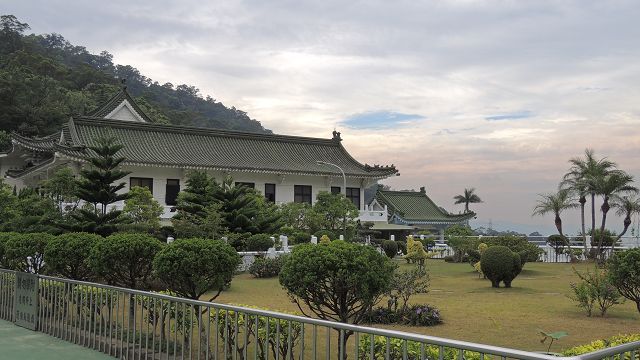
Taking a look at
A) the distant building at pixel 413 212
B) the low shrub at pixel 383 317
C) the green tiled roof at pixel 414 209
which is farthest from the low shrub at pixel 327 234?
the low shrub at pixel 383 317

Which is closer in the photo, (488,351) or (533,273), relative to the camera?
(488,351)

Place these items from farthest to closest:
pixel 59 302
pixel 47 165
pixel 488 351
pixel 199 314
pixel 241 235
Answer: pixel 47 165
pixel 241 235
pixel 59 302
pixel 199 314
pixel 488 351

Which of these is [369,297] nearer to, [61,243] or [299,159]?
[61,243]

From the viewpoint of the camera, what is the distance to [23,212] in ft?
75.8

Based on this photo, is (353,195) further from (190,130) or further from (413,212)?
(190,130)

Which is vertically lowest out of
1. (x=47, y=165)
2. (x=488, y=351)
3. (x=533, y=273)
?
(x=533, y=273)

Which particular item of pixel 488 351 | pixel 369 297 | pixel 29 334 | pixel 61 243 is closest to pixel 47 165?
pixel 61 243

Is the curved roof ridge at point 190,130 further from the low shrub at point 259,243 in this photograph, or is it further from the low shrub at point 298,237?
the low shrub at point 259,243

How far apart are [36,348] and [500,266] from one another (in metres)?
12.7

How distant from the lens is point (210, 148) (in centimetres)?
3825

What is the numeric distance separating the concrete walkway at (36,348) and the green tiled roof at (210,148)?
833 inches

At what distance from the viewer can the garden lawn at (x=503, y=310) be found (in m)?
10.0

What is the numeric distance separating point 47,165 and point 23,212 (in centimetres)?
1003

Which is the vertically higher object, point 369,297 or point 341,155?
point 341,155
